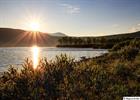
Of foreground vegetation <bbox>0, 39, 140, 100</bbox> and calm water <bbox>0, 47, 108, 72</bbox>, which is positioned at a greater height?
foreground vegetation <bbox>0, 39, 140, 100</bbox>

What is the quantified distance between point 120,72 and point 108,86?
440cm

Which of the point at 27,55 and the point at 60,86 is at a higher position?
the point at 60,86

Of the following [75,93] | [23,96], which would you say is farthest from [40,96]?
[75,93]

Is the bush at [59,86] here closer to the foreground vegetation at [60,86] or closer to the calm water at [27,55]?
the foreground vegetation at [60,86]

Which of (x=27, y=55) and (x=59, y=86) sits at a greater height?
(x=59, y=86)

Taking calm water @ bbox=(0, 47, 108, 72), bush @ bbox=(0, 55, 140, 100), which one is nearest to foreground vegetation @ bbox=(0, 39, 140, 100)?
bush @ bbox=(0, 55, 140, 100)

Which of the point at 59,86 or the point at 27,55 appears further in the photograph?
the point at 27,55

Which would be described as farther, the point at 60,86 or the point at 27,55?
the point at 27,55

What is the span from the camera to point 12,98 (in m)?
9.53

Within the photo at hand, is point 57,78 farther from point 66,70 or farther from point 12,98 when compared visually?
point 12,98

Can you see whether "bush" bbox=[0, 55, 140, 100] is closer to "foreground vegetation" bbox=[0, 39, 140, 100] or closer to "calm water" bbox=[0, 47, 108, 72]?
"foreground vegetation" bbox=[0, 39, 140, 100]

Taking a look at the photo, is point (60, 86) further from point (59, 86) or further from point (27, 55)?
point (27, 55)

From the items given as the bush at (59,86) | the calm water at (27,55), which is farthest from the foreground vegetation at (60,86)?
the calm water at (27,55)

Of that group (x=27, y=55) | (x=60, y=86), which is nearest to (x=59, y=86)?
(x=60, y=86)
